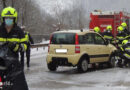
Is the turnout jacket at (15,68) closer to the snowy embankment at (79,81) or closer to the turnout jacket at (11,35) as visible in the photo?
the turnout jacket at (11,35)

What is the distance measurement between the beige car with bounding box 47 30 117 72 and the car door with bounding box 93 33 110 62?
0.05 m

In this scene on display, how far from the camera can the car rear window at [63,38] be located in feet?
38.7

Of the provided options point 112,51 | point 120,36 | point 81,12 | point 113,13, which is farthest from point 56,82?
point 81,12

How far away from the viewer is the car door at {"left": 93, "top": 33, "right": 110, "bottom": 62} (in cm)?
1289

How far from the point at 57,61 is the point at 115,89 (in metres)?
3.71

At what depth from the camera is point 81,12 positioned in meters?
63.8

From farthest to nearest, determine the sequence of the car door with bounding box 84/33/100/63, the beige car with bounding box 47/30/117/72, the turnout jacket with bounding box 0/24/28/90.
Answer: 1. the car door with bounding box 84/33/100/63
2. the beige car with bounding box 47/30/117/72
3. the turnout jacket with bounding box 0/24/28/90

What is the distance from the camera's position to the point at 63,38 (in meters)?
12.0

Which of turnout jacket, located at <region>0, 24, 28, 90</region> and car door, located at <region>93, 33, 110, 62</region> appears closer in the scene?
turnout jacket, located at <region>0, 24, 28, 90</region>

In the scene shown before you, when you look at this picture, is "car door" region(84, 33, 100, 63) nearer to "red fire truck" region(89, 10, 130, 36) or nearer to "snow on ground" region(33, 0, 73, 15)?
"red fire truck" region(89, 10, 130, 36)

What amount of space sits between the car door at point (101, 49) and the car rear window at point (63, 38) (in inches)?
55.7

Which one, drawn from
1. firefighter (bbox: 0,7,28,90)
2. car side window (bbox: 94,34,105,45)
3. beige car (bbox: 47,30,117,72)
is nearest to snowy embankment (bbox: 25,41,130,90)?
beige car (bbox: 47,30,117,72)

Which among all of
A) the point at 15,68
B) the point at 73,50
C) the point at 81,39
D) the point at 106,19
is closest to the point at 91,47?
the point at 81,39

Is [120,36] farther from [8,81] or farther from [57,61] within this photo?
[8,81]
